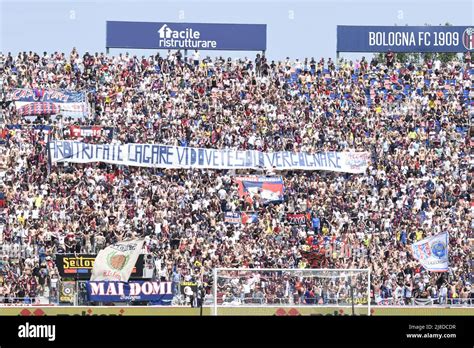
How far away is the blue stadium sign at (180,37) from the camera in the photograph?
55.0m

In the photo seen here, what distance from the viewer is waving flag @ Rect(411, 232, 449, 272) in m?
39.5

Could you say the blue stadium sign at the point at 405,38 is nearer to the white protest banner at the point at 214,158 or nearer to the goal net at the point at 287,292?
the white protest banner at the point at 214,158

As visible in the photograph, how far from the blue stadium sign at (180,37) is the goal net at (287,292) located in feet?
80.4

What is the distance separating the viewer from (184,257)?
3975cm

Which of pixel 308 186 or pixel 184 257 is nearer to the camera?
pixel 184 257

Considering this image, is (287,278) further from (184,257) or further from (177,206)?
(177,206)

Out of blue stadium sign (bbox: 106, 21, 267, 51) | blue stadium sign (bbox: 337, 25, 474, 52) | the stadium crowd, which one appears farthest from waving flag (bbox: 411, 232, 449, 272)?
blue stadium sign (bbox: 337, 25, 474, 52)

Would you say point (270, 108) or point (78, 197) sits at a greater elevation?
point (270, 108)

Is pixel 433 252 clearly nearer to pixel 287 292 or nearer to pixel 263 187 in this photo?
pixel 263 187

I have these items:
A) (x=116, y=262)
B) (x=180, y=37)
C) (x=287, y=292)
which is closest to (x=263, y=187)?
(x=116, y=262)

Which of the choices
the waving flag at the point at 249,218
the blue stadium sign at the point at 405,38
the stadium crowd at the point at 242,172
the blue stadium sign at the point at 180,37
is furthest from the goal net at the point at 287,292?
Answer: the blue stadium sign at the point at 405,38
